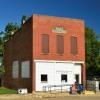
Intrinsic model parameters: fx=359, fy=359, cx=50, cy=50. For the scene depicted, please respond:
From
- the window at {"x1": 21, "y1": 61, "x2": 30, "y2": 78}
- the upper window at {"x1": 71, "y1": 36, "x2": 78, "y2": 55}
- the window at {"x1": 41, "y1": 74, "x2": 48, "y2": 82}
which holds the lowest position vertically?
the window at {"x1": 41, "y1": 74, "x2": 48, "y2": 82}

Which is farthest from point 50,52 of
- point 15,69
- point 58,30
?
point 15,69

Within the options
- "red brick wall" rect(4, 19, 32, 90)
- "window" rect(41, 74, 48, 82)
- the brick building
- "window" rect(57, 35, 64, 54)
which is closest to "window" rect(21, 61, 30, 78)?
the brick building

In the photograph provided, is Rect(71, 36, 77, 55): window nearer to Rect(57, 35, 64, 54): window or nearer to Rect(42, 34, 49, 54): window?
Rect(57, 35, 64, 54): window

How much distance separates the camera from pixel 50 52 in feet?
152

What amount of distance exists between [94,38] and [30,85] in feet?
89.7

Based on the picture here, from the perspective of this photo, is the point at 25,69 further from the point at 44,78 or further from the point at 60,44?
the point at 60,44

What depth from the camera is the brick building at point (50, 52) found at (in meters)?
45.4

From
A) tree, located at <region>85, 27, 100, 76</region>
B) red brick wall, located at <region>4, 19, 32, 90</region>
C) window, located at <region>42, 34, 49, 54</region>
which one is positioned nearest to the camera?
window, located at <region>42, 34, 49, 54</region>

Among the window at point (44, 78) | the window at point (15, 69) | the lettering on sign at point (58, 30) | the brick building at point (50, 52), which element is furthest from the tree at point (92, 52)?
the window at point (44, 78)

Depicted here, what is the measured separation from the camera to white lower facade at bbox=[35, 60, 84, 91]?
45.4 m

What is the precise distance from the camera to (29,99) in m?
37.5

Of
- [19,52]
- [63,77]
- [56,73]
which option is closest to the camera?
[56,73]

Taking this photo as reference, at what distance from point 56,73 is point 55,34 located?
5.07 metres

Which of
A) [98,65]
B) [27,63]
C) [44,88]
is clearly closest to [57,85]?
[44,88]
